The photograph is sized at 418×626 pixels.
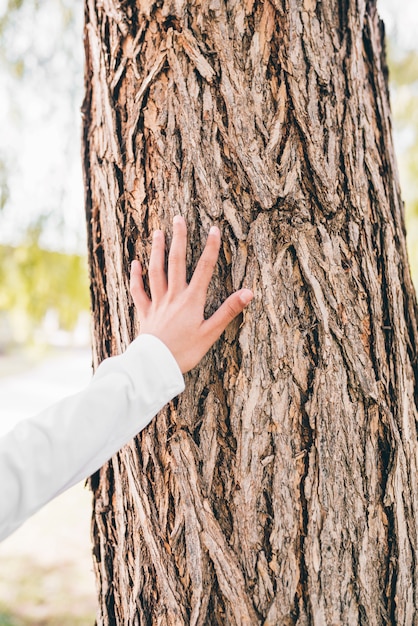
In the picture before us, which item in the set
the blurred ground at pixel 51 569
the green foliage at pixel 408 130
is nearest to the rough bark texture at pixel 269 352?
the green foliage at pixel 408 130

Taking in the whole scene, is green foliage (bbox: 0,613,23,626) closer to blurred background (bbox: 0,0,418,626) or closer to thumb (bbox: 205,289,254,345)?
blurred background (bbox: 0,0,418,626)

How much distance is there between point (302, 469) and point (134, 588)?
0.51m

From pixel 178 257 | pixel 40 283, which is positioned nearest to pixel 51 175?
pixel 40 283

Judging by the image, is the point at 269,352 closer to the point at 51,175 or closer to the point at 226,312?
the point at 226,312

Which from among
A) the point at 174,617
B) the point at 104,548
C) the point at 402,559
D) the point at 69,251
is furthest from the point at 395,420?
the point at 69,251

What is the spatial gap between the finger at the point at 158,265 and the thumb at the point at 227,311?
0.13 metres

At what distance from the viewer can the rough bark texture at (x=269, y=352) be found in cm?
119

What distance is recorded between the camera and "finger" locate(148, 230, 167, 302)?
3.93 feet

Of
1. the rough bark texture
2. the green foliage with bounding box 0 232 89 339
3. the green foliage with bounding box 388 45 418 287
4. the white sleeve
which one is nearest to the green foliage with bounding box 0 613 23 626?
the green foliage with bounding box 0 232 89 339

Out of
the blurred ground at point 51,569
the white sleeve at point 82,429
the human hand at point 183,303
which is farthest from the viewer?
the blurred ground at point 51,569

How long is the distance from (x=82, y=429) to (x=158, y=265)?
0.39 meters

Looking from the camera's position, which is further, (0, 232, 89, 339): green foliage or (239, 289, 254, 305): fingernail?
(0, 232, 89, 339): green foliage

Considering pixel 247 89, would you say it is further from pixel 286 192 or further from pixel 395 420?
pixel 395 420

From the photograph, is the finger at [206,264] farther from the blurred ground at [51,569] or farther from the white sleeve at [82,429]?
the blurred ground at [51,569]
